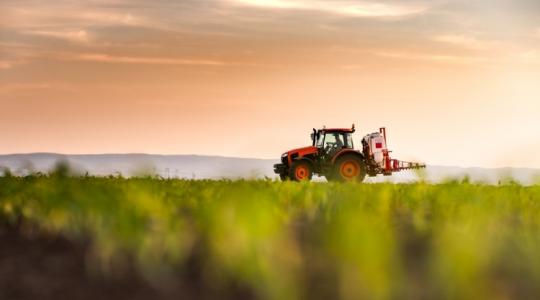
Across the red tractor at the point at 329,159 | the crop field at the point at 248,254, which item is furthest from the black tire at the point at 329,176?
the crop field at the point at 248,254

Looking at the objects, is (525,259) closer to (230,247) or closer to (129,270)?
(230,247)

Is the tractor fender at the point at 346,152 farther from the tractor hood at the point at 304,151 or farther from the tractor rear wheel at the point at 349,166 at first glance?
the tractor hood at the point at 304,151

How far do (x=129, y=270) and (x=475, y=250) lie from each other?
1.64m

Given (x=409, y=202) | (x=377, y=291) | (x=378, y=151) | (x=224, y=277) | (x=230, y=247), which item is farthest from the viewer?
(x=378, y=151)

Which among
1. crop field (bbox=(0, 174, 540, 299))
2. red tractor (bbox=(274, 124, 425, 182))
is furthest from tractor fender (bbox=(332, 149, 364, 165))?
crop field (bbox=(0, 174, 540, 299))

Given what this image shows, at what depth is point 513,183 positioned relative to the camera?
10445 millimetres

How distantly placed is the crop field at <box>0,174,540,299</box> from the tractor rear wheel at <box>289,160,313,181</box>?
66.9ft

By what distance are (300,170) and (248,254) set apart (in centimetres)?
2259

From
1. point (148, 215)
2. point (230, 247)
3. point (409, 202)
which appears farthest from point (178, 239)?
point (409, 202)

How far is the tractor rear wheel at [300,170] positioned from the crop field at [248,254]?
2040cm

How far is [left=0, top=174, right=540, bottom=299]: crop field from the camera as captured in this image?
333 cm

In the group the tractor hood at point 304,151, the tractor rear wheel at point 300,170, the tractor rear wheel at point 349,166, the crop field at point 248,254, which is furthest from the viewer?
the tractor hood at point 304,151

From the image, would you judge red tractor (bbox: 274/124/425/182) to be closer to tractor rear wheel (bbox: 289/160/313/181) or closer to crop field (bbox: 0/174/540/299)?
tractor rear wheel (bbox: 289/160/313/181)

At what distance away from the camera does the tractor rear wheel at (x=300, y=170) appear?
25.9 metres
